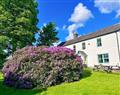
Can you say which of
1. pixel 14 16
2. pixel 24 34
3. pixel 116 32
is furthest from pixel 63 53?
pixel 14 16

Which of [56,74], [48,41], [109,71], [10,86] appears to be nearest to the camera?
[56,74]

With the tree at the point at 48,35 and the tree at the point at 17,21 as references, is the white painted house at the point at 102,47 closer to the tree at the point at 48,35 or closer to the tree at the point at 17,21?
the tree at the point at 48,35

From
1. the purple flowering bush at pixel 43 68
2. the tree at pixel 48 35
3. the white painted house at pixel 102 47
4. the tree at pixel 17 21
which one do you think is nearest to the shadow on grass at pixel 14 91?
the purple flowering bush at pixel 43 68

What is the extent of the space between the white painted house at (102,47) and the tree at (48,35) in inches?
184

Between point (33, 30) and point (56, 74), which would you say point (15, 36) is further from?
point (56, 74)

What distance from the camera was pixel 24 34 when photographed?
36.2 meters

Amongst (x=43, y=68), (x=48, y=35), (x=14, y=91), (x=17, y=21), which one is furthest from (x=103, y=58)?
(x=14, y=91)

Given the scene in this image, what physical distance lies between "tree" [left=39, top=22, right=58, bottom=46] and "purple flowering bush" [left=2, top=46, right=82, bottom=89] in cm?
2019

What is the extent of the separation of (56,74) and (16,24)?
1916 cm

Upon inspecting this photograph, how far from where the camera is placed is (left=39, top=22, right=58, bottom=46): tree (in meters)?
43.2

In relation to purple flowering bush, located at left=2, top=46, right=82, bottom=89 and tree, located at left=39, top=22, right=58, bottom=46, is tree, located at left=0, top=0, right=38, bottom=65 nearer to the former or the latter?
tree, located at left=39, top=22, right=58, bottom=46

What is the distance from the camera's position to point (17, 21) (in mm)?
36344

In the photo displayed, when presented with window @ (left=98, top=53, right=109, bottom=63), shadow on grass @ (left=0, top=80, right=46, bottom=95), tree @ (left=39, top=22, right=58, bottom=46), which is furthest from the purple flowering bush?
tree @ (left=39, top=22, right=58, bottom=46)

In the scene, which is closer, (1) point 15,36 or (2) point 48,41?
(1) point 15,36
